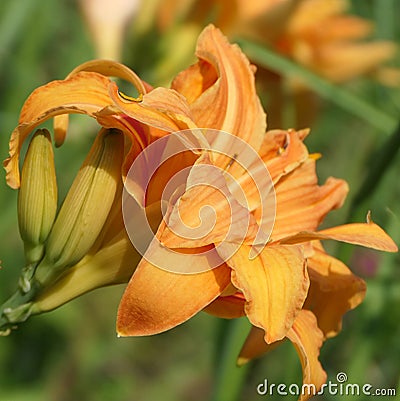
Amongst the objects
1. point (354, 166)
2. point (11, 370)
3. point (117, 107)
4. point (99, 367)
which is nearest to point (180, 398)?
point (99, 367)

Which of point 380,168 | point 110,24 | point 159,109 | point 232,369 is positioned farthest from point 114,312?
point 159,109

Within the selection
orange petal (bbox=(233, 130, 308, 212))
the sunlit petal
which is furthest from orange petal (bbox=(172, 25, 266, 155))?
the sunlit petal

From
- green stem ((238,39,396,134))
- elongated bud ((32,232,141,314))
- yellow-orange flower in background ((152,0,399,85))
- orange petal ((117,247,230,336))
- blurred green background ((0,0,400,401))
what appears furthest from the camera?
yellow-orange flower in background ((152,0,399,85))

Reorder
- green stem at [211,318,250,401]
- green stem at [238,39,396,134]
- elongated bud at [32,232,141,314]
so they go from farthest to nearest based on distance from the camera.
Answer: green stem at [238,39,396,134]
green stem at [211,318,250,401]
elongated bud at [32,232,141,314]

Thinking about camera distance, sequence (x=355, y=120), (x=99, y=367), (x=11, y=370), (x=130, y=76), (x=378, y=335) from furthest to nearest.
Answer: (x=355, y=120) → (x=99, y=367) → (x=11, y=370) → (x=378, y=335) → (x=130, y=76)

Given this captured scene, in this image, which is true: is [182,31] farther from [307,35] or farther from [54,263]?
[54,263]

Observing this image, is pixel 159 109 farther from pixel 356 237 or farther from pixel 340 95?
pixel 340 95

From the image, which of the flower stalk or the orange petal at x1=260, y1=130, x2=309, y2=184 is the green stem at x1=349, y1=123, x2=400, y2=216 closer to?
the orange petal at x1=260, y1=130, x2=309, y2=184
